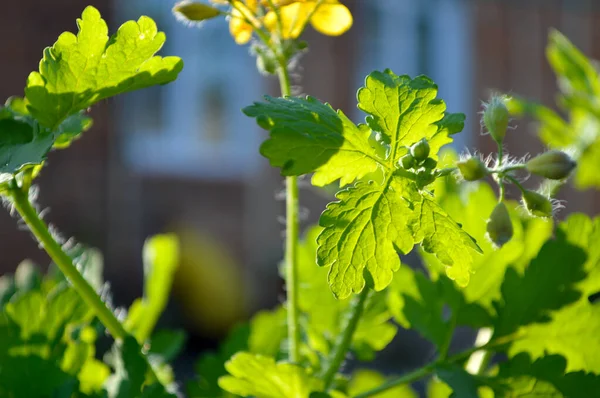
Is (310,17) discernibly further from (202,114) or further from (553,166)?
(202,114)

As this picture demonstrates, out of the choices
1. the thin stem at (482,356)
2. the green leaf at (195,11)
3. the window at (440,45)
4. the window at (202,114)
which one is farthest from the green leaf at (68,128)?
the window at (440,45)

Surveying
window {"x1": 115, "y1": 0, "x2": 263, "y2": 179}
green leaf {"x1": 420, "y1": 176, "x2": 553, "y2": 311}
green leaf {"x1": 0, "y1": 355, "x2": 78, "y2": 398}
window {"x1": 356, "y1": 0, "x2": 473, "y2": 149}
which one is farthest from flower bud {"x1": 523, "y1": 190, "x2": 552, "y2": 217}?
window {"x1": 356, "y1": 0, "x2": 473, "y2": 149}

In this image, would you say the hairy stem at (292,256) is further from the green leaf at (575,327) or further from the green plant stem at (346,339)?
the green leaf at (575,327)

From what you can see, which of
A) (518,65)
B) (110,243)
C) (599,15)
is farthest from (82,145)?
(599,15)

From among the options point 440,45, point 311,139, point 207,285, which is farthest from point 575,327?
point 440,45

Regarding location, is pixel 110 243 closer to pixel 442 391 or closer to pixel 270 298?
pixel 270 298

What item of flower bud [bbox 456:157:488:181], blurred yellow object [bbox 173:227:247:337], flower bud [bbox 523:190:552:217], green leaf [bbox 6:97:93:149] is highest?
green leaf [bbox 6:97:93:149]

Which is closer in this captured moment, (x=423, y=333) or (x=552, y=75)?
(x=423, y=333)

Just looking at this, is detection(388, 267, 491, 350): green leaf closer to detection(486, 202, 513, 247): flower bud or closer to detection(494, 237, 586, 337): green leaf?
detection(494, 237, 586, 337): green leaf
